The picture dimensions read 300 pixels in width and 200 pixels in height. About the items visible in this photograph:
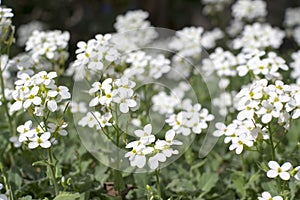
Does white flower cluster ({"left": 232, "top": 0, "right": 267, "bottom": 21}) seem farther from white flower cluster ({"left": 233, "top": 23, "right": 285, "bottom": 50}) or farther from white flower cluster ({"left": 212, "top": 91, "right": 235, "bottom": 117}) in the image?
white flower cluster ({"left": 212, "top": 91, "right": 235, "bottom": 117})

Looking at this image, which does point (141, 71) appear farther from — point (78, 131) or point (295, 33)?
point (295, 33)

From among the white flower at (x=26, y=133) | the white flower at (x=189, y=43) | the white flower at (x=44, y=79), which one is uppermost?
the white flower at (x=189, y=43)

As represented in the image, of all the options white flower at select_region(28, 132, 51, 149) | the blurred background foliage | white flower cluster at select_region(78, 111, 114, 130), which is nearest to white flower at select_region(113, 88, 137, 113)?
white flower cluster at select_region(78, 111, 114, 130)

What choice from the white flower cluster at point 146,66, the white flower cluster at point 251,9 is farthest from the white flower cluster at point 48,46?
the white flower cluster at point 251,9

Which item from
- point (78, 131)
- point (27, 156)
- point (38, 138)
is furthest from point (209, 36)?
point (38, 138)

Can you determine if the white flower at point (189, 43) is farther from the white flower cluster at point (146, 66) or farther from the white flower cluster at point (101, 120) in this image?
the white flower cluster at point (101, 120)
